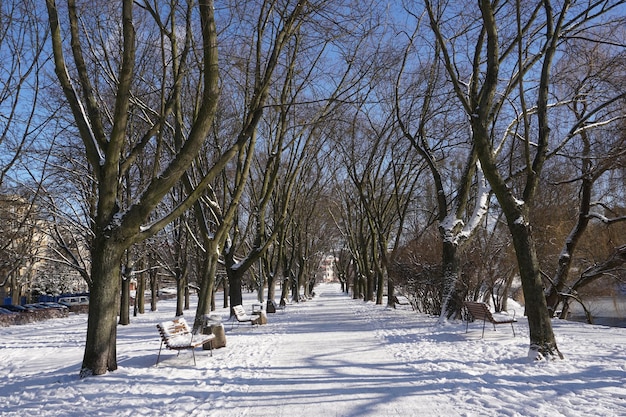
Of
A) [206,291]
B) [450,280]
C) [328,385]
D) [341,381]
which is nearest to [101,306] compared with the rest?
[328,385]

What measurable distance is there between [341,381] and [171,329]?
3789mm

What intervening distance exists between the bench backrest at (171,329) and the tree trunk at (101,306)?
3.77 ft

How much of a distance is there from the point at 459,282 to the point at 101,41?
11662 millimetres

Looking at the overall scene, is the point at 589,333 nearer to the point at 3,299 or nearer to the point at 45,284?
the point at 45,284

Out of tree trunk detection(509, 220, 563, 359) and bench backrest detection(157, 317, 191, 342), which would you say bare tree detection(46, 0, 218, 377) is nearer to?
bench backrest detection(157, 317, 191, 342)

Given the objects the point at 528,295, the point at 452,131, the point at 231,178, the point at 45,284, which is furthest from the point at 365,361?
the point at 45,284

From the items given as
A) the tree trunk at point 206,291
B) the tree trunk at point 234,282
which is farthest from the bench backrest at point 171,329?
the tree trunk at point 234,282

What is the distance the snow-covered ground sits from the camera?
17.4ft

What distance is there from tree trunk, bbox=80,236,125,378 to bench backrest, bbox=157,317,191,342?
115 centimetres

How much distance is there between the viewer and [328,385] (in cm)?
635

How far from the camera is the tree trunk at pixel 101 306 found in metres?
7.07

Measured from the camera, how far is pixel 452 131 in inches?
749

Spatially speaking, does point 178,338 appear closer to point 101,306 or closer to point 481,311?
point 101,306

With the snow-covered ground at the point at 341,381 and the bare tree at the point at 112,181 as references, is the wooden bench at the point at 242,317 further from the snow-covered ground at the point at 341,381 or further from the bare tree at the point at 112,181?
the bare tree at the point at 112,181
